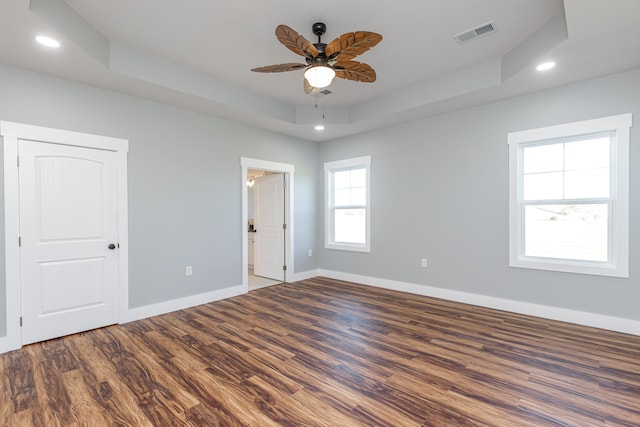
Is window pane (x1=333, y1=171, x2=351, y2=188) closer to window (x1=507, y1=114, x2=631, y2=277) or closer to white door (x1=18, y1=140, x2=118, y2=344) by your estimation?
window (x1=507, y1=114, x2=631, y2=277)

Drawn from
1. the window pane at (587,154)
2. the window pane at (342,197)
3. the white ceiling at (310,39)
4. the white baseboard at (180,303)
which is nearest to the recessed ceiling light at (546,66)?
the white ceiling at (310,39)

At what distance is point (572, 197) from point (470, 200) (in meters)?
1.10

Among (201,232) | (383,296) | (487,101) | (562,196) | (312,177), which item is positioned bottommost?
(383,296)

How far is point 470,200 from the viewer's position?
168 inches

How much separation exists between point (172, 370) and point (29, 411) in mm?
857

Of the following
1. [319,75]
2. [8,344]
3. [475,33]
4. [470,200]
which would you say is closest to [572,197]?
[470,200]

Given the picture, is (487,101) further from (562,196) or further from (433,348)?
(433,348)

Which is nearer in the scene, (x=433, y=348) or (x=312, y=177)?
(x=433, y=348)

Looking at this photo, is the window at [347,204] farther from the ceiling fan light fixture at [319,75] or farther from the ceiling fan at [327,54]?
the ceiling fan light fixture at [319,75]

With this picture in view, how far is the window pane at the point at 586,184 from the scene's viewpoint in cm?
335

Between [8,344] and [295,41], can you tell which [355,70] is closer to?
[295,41]

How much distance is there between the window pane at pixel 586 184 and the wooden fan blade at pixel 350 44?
290 centimetres

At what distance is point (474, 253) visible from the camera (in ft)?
13.9

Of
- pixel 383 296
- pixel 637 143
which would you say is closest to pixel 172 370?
pixel 383 296
